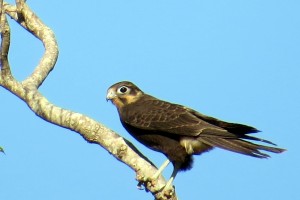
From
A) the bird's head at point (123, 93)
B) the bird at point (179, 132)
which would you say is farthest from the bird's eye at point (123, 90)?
the bird at point (179, 132)

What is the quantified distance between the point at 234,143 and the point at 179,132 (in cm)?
59

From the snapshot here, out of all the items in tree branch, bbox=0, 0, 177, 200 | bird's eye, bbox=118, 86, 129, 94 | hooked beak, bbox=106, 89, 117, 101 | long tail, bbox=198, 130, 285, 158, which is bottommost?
tree branch, bbox=0, 0, 177, 200

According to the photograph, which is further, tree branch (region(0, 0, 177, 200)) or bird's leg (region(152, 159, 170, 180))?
bird's leg (region(152, 159, 170, 180))

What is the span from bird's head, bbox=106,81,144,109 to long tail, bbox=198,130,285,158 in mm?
1204

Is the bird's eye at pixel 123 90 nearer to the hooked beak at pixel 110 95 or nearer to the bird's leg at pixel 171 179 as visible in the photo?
the hooked beak at pixel 110 95

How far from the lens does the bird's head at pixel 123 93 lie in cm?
743

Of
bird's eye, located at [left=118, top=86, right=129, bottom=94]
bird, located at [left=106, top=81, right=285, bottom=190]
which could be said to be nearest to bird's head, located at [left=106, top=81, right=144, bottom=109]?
bird's eye, located at [left=118, top=86, right=129, bottom=94]

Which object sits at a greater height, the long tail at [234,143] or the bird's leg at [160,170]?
the long tail at [234,143]

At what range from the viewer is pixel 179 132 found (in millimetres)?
6590

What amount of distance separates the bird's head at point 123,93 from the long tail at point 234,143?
120 centimetres

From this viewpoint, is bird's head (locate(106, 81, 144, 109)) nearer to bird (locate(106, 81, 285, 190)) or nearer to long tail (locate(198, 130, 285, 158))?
bird (locate(106, 81, 285, 190))

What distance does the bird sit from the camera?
6.27 meters

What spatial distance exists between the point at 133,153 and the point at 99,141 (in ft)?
1.08

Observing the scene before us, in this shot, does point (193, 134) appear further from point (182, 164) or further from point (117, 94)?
point (117, 94)
